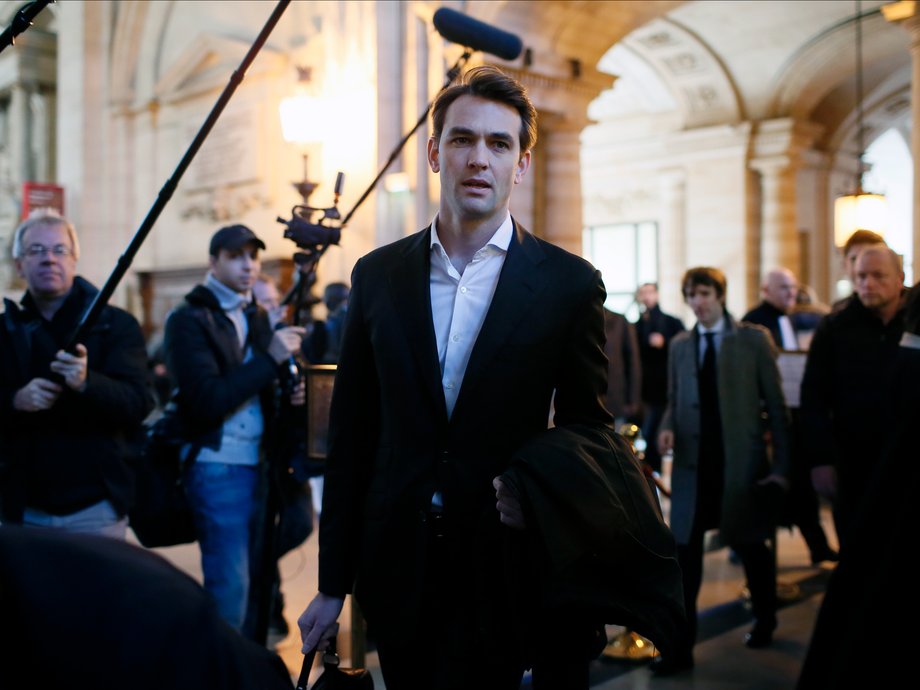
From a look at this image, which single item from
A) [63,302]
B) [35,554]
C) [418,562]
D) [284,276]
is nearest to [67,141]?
[284,276]

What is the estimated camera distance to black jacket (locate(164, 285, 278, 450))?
152 inches

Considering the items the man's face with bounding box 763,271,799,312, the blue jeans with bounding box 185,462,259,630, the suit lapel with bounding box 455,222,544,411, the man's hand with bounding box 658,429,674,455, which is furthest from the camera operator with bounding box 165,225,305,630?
the man's face with bounding box 763,271,799,312

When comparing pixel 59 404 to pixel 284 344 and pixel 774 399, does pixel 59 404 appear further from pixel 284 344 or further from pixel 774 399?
pixel 774 399

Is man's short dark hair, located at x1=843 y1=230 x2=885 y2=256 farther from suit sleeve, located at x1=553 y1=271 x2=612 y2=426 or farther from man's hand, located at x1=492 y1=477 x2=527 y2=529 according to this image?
man's hand, located at x1=492 y1=477 x2=527 y2=529

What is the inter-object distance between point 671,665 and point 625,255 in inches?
630

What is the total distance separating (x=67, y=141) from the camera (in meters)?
11.5

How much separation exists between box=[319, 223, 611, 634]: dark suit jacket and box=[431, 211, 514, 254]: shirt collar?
0.02 m

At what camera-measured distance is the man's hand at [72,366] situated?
3.31m

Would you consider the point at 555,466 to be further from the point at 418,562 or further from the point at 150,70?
the point at 150,70

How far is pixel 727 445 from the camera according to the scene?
4.98m

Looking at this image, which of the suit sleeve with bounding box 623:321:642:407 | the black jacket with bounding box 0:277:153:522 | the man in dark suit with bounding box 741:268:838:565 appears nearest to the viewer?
the black jacket with bounding box 0:277:153:522

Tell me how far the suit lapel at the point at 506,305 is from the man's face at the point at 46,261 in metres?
2.02

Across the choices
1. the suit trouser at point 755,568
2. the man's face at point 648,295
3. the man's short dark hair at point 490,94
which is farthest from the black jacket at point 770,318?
the man's short dark hair at point 490,94

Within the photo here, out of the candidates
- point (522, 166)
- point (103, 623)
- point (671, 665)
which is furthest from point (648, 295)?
point (103, 623)
